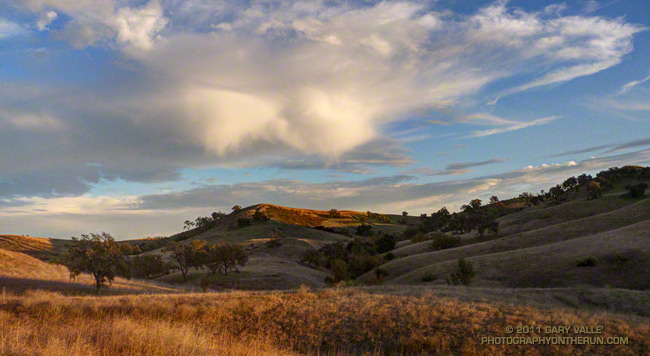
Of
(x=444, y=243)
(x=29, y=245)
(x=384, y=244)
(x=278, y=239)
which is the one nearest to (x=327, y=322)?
(x=444, y=243)

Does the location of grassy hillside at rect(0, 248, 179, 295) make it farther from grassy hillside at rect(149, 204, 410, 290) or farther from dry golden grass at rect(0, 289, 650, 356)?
dry golden grass at rect(0, 289, 650, 356)

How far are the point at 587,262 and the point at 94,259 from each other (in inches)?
1859

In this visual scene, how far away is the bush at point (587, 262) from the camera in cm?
3500

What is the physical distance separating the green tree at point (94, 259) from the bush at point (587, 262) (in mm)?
45003

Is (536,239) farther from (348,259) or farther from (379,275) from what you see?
(348,259)

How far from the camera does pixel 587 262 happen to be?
35281 millimetres

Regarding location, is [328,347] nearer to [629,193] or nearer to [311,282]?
[311,282]

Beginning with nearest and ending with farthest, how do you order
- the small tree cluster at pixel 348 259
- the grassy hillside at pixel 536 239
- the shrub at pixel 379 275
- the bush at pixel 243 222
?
the shrub at pixel 379 275 → the grassy hillside at pixel 536 239 → the small tree cluster at pixel 348 259 → the bush at pixel 243 222

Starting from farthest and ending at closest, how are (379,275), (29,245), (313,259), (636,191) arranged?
(29,245), (636,191), (313,259), (379,275)

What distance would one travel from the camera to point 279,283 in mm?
46375

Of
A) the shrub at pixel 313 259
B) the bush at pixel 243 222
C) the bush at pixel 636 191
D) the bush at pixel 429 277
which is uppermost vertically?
the bush at pixel 636 191

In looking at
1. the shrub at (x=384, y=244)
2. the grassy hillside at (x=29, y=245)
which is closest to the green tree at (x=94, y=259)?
the shrub at (x=384, y=244)

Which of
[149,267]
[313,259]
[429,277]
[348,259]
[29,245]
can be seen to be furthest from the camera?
[29,245]

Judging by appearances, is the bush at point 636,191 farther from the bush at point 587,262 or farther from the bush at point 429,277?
the bush at point 429,277
